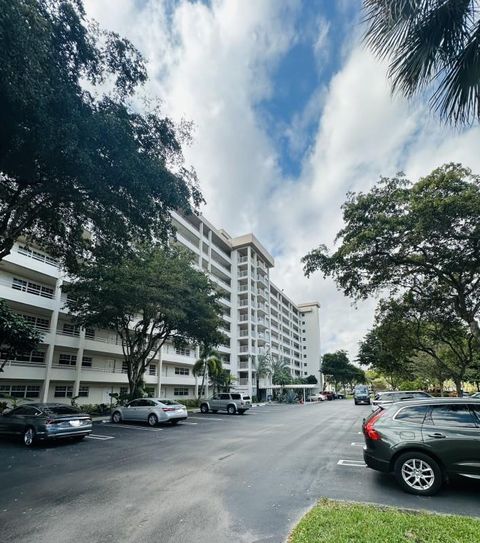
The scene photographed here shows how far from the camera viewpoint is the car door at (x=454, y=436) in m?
5.71

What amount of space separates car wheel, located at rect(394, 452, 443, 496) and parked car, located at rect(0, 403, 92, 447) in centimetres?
1004

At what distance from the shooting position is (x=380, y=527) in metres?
4.14

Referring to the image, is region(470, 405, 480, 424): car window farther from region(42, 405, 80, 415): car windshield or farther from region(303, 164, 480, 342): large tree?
region(42, 405, 80, 415): car windshield

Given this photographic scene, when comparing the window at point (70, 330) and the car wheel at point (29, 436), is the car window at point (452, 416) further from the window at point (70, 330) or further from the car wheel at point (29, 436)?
the window at point (70, 330)

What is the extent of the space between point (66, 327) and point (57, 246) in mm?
15397

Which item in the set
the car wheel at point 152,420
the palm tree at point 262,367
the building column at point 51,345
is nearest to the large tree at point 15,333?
the building column at point 51,345

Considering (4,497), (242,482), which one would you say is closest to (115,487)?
(4,497)

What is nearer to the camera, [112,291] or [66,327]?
[112,291]

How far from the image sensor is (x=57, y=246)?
13.5 metres

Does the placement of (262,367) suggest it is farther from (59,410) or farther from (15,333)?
(59,410)

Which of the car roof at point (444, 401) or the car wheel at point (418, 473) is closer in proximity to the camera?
the car wheel at point (418, 473)

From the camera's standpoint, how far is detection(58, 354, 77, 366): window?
26000mm

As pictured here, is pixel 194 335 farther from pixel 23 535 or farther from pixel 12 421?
pixel 23 535

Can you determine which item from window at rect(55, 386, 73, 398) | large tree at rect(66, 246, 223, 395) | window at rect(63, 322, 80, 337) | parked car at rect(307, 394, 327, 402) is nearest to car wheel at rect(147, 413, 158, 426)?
large tree at rect(66, 246, 223, 395)
